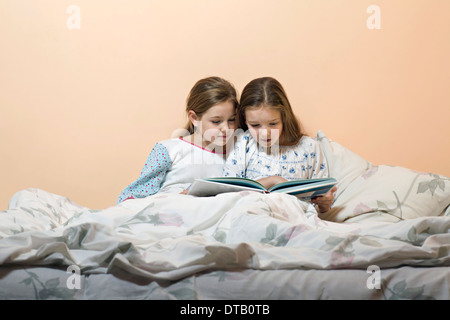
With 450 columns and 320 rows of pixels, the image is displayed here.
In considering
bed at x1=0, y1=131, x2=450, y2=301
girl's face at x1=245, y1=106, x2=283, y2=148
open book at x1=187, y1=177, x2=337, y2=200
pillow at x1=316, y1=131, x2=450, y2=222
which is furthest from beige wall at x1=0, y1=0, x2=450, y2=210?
bed at x1=0, y1=131, x2=450, y2=301

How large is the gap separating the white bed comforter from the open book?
9cm

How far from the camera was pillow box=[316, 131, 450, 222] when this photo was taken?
1531mm

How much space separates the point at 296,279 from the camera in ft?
3.08

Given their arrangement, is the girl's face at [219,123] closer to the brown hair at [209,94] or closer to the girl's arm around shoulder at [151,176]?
the brown hair at [209,94]

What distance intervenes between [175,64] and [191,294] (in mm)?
1297

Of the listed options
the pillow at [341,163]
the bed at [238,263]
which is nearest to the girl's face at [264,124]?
the pillow at [341,163]

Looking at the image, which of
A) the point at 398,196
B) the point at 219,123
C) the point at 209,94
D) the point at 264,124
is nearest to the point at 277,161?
the point at 264,124

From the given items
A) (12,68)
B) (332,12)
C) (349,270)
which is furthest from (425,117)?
(12,68)

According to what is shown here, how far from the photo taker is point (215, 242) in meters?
1.03

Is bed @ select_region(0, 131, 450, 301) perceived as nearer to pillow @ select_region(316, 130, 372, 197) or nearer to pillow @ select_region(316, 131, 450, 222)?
pillow @ select_region(316, 131, 450, 222)

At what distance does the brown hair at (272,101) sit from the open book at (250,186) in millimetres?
409

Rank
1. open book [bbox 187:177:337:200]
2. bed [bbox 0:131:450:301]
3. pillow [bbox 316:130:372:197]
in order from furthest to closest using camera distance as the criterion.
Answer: pillow [bbox 316:130:372:197] < open book [bbox 187:177:337:200] < bed [bbox 0:131:450:301]

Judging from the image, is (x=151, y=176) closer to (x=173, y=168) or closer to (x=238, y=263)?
(x=173, y=168)
